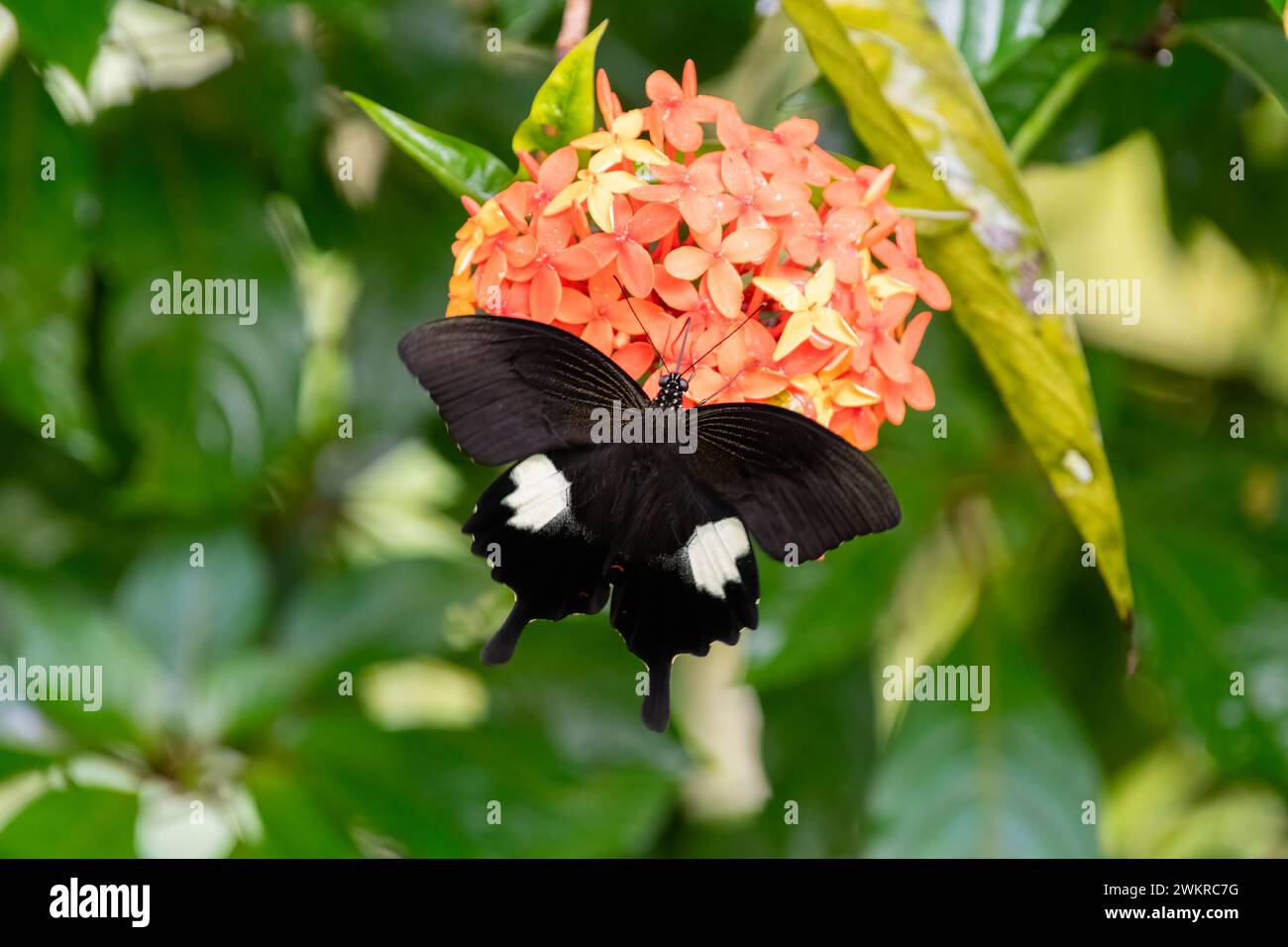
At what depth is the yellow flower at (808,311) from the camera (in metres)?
0.61

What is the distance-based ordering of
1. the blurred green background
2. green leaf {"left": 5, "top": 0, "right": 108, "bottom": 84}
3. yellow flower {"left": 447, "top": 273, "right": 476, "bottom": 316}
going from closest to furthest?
yellow flower {"left": 447, "top": 273, "right": 476, "bottom": 316} → green leaf {"left": 5, "top": 0, "right": 108, "bottom": 84} → the blurred green background

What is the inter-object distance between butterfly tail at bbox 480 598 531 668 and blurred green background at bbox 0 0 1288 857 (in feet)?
1.85

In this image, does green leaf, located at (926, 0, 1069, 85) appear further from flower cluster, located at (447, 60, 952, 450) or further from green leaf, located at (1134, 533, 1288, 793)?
green leaf, located at (1134, 533, 1288, 793)

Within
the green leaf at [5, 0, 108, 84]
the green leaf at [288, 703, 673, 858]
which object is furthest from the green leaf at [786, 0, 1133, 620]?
the green leaf at [288, 703, 673, 858]

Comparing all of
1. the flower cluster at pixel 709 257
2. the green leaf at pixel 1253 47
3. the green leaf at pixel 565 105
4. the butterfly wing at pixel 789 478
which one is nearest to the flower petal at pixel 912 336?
the flower cluster at pixel 709 257

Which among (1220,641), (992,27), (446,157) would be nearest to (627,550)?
(446,157)

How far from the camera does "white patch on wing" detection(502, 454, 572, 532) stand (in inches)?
26.5

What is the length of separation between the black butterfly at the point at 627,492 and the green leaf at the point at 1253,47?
52cm

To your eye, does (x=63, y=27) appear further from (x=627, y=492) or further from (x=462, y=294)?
(x=627, y=492)

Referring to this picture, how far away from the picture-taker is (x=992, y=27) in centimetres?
83

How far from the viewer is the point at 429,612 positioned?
143 cm

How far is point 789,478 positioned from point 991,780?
0.83 meters

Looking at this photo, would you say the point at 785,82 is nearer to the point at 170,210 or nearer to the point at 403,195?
the point at 403,195

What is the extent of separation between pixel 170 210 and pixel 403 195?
279mm
